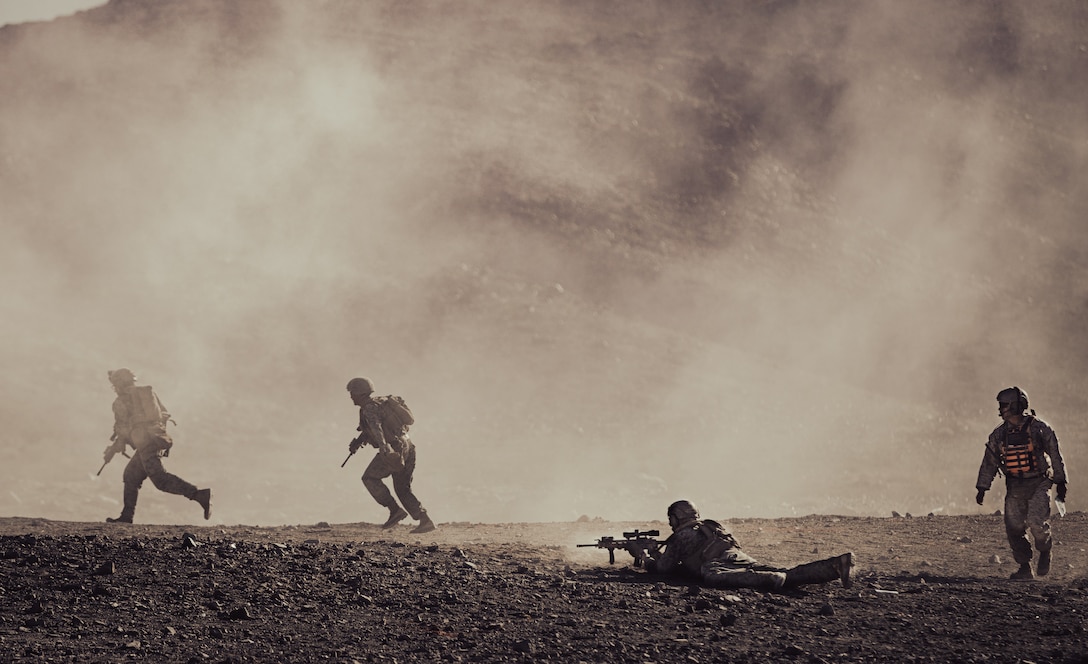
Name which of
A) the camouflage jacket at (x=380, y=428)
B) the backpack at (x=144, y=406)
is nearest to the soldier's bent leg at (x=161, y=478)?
the backpack at (x=144, y=406)

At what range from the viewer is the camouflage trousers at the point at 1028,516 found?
9.92m

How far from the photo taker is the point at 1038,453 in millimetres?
9992

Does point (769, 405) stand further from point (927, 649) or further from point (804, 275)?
point (927, 649)

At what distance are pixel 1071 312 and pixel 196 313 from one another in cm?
2850

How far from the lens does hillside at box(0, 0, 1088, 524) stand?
26.7 metres

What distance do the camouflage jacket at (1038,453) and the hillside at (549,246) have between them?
12976 millimetres

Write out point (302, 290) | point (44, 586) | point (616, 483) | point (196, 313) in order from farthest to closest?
point (302, 290) < point (196, 313) < point (616, 483) < point (44, 586)

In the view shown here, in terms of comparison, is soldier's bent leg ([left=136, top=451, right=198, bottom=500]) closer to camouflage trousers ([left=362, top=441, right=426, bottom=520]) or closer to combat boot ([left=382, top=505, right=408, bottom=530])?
camouflage trousers ([left=362, top=441, right=426, bottom=520])

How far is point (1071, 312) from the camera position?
133 feet

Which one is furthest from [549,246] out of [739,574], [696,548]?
[739,574]

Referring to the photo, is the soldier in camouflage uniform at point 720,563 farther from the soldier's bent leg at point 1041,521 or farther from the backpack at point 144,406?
the backpack at point 144,406

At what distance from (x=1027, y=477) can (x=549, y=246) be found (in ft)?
102

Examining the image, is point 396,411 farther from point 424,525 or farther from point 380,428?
point 424,525

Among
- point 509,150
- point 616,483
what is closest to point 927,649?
point 616,483
